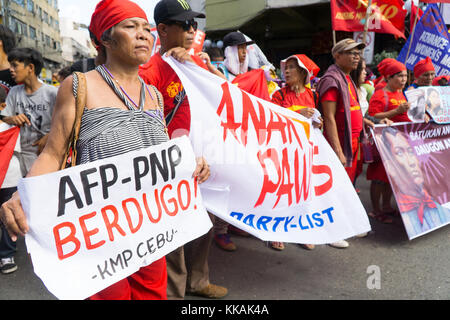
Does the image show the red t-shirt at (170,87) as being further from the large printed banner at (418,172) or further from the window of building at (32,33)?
the window of building at (32,33)

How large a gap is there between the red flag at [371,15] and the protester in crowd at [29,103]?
418 centimetres

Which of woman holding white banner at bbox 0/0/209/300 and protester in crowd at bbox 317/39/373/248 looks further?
protester in crowd at bbox 317/39/373/248

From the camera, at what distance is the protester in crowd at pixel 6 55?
3.34m

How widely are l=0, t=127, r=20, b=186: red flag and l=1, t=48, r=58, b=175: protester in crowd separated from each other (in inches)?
3.8

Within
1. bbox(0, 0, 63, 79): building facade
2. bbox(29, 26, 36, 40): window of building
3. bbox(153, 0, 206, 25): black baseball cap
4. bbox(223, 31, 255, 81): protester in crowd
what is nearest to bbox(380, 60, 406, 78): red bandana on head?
bbox(223, 31, 255, 81): protester in crowd

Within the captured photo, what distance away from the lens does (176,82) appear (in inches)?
91.7

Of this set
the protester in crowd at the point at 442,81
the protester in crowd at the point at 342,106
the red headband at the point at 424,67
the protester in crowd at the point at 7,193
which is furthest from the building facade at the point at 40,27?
the protester in crowd at the point at 342,106

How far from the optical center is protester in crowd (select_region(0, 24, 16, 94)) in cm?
334

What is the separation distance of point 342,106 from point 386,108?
960mm

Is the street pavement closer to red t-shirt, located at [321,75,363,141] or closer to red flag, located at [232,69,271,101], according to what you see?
red t-shirt, located at [321,75,363,141]

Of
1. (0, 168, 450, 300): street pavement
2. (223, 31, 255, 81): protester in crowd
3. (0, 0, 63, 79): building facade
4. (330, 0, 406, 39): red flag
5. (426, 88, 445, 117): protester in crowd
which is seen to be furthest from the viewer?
(0, 0, 63, 79): building facade

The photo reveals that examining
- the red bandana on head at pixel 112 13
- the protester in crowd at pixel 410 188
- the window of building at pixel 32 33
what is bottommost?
the protester in crowd at pixel 410 188
